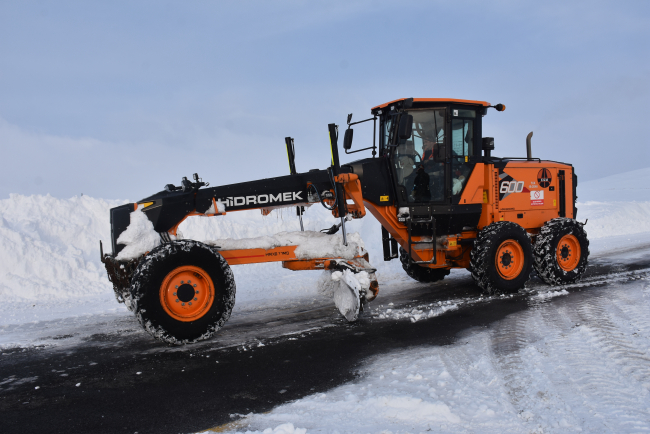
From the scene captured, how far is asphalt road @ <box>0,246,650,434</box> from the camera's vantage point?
3.48m

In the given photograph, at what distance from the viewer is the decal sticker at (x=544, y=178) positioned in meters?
8.27

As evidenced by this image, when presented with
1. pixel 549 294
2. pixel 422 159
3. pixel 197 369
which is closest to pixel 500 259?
pixel 549 294

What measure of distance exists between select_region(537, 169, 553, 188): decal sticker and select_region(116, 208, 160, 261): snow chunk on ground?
637cm

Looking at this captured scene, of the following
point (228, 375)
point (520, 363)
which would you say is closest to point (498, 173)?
point (520, 363)

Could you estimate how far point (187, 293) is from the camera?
5.13 metres

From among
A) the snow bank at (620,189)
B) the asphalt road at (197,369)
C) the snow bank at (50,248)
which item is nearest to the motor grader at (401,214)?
the asphalt road at (197,369)

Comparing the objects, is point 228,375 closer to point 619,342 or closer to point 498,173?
point 619,342

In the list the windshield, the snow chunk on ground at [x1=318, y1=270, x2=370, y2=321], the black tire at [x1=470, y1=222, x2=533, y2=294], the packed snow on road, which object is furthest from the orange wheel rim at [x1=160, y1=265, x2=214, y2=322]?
the black tire at [x1=470, y1=222, x2=533, y2=294]

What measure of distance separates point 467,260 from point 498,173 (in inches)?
59.6

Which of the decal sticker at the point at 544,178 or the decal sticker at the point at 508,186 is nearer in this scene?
the decal sticker at the point at 508,186

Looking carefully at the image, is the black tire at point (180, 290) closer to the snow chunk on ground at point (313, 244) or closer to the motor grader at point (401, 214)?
the motor grader at point (401, 214)

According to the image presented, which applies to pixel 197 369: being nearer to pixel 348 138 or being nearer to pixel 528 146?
pixel 348 138

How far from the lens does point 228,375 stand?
13.8ft

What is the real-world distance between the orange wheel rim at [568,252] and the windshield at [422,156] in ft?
8.65
